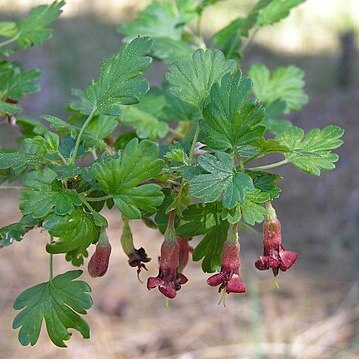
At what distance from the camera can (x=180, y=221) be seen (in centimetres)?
82

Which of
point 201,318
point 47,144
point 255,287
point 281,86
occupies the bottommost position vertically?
point 201,318

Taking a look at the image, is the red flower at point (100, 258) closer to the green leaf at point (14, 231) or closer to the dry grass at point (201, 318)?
the green leaf at point (14, 231)

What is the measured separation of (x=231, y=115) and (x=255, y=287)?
2087mm

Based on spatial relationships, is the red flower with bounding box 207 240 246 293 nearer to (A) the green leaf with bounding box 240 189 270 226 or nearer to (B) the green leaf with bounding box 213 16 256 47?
(A) the green leaf with bounding box 240 189 270 226

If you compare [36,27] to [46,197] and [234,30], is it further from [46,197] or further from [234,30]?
[46,197]

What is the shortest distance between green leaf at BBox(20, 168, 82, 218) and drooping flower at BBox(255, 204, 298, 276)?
0.20 meters

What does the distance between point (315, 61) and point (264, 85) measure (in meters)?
4.42

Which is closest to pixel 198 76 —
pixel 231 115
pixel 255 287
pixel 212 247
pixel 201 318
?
pixel 231 115

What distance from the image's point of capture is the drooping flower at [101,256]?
757mm

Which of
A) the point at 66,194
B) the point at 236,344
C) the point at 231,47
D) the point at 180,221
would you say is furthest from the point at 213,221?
the point at 236,344

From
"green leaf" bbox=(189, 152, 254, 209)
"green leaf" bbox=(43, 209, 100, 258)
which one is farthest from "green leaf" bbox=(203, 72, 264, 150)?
"green leaf" bbox=(43, 209, 100, 258)

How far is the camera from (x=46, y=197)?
0.70 meters

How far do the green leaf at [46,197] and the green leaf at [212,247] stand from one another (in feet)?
0.55

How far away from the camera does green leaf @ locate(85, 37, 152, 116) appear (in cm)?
78
